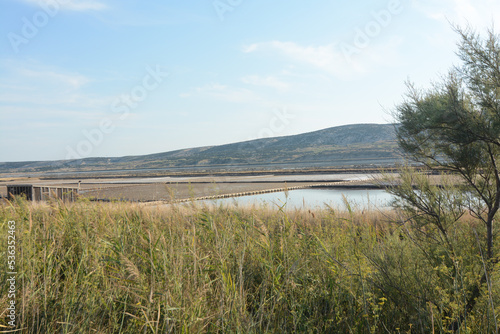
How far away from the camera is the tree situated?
588 cm

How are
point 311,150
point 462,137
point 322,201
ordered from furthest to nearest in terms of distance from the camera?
point 311,150 → point 322,201 → point 462,137

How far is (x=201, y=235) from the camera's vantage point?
4656 mm

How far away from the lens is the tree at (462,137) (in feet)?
19.3

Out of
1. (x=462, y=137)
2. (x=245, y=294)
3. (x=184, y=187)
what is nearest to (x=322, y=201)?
(x=462, y=137)

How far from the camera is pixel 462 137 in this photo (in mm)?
6160

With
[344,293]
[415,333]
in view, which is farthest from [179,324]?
[415,333]

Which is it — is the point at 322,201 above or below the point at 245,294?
below

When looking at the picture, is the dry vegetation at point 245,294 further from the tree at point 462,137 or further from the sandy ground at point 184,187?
the sandy ground at point 184,187

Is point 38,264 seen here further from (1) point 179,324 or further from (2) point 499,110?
(2) point 499,110

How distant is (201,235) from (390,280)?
2.20 meters

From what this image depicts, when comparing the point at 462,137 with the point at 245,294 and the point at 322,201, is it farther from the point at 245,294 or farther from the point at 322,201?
the point at 322,201

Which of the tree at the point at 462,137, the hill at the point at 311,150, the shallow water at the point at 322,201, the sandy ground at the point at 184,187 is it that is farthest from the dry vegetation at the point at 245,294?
the hill at the point at 311,150

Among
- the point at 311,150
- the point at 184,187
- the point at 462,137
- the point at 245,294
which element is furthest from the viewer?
the point at 311,150

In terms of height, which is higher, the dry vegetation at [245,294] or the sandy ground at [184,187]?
the dry vegetation at [245,294]
